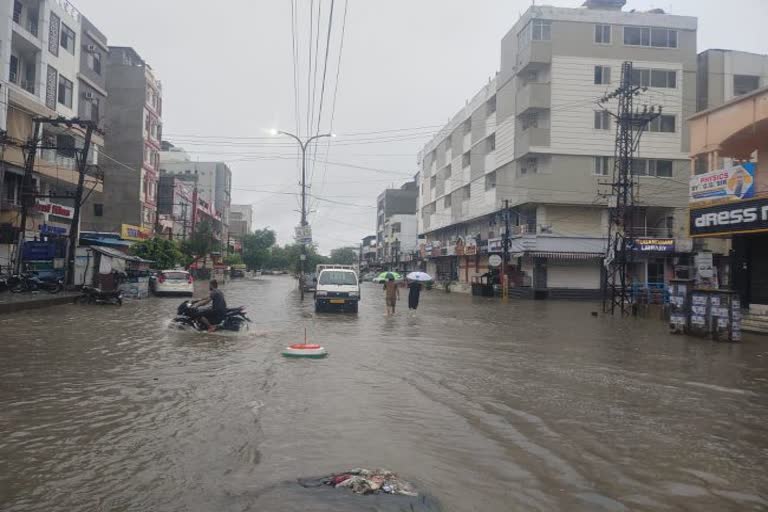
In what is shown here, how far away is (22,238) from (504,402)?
944 inches

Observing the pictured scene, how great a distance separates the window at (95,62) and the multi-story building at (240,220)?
290 feet

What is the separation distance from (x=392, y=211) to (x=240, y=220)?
49.7m

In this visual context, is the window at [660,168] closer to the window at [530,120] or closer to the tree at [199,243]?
the window at [530,120]

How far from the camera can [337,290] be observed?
72.5 ft

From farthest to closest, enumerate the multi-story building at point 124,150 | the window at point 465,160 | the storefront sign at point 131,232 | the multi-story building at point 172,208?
the multi-story building at point 172,208 → the window at point 465,160 → the multi-story building at point 124,150 → the storefront sign at point 131,232

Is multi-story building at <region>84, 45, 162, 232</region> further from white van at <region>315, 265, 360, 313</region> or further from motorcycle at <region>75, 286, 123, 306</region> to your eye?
white van at <region>315, 265, 360, 313</region>

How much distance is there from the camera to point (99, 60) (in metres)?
39.2

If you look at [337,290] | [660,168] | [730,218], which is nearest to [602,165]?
[660,168]

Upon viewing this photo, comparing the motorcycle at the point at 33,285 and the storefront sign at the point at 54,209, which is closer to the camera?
the motorcycle at the point at 33,285

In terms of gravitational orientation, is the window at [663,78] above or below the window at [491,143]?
above

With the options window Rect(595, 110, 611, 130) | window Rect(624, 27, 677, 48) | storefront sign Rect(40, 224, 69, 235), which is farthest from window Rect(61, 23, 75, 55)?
window Rect(624, 27, 677, 48)

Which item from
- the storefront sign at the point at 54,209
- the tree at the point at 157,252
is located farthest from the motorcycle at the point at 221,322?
the tree at the point at 157,252

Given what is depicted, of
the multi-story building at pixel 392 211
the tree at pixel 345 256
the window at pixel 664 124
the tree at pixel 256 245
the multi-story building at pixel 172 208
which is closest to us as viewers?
the window at pixel 664 124

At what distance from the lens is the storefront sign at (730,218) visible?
1821 centimetres
